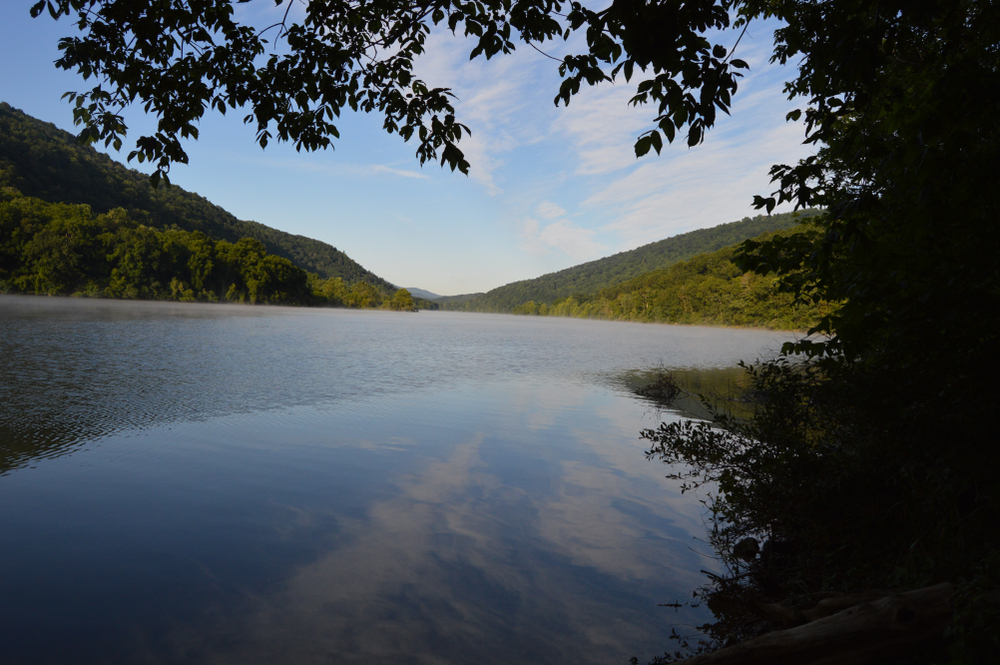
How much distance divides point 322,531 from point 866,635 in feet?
14.9

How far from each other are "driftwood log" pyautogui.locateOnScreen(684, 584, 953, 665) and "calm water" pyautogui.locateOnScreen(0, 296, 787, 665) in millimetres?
1341

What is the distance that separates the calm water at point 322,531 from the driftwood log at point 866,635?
1.34m

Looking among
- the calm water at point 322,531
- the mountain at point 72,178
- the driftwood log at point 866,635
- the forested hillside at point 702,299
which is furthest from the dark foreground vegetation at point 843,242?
the mountain at point 72,178

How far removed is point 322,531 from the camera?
194 inches

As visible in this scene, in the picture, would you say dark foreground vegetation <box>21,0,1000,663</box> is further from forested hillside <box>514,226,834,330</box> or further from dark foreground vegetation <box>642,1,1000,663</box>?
forested hillside <box>514,226,834,330</box>

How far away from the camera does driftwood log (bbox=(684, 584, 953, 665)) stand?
87.0 inches

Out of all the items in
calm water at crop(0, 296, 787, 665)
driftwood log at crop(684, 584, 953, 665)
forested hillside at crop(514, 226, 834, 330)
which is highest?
forested hillside at crop(514, 226, 834, 330)

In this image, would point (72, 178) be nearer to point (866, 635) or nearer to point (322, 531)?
point (322, 531)

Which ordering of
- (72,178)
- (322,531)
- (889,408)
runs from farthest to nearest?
(72,178)
(322,531)
(889,408)

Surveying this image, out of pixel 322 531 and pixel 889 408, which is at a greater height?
pixel 889 408

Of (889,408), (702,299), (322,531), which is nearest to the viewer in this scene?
(889,408)

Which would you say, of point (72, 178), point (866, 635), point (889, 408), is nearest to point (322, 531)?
point (866, 635)

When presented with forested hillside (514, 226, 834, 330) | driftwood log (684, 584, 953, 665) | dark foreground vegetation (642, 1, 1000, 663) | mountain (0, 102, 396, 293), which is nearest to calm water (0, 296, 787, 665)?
dark foreground vegetation (642, 1, 1000, 663)

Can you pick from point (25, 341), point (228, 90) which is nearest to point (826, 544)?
point (228, 90)
